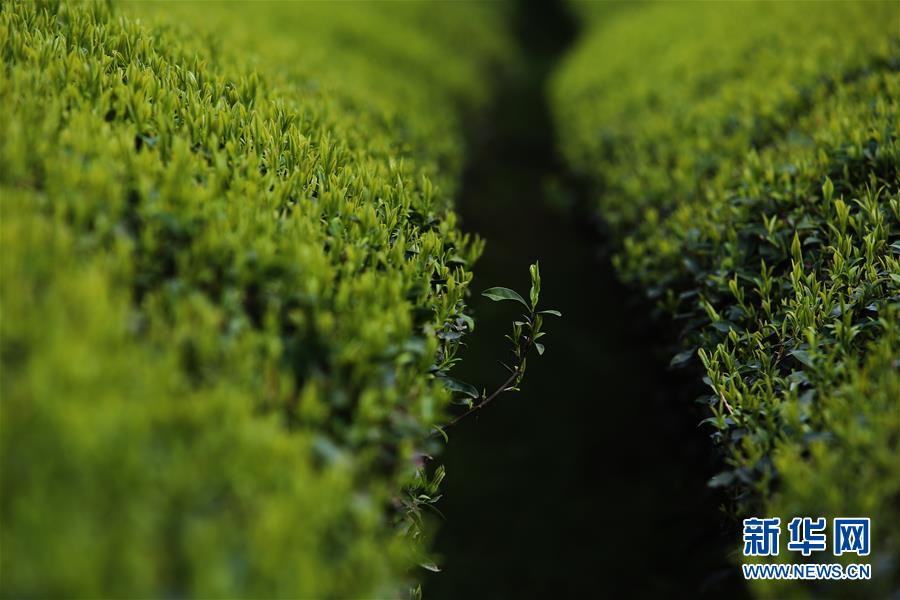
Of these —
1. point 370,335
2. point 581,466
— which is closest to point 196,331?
point 370,335

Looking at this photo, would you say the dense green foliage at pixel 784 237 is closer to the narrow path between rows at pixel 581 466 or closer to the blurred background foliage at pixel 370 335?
the blurred background foliage at pixel 370 335

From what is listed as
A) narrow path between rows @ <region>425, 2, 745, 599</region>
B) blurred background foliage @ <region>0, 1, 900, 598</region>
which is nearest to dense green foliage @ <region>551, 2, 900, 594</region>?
blurred background foliage @ <region>0, 1, 900, 598</region>

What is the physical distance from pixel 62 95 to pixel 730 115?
4.68 metres

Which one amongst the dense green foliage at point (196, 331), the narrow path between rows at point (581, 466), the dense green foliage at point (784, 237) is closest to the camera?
the dense green foliage at point (196, 331)

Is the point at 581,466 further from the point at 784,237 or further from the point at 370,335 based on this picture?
the point at 370,335

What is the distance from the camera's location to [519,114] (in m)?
11.7

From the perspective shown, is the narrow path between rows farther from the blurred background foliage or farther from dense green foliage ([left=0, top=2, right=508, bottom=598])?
dense green foliage ([left=0, top=2, right=508, bottom=598])

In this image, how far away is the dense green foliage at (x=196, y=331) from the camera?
5.16 feet

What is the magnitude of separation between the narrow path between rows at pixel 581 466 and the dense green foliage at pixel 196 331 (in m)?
1.35

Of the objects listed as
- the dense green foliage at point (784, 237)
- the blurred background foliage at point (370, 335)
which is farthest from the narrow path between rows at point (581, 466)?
the dense green foliage at point (784, 237)

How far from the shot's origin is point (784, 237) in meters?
3.62

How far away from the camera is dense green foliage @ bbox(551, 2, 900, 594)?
7.50 ft

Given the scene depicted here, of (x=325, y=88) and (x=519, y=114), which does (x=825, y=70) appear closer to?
(x=325, y=88)

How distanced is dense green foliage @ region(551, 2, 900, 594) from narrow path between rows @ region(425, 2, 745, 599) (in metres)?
0.65
